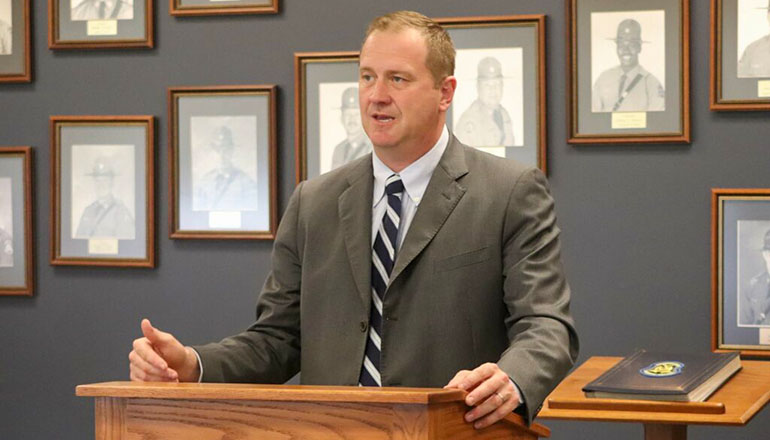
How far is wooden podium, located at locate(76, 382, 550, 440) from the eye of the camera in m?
1.95

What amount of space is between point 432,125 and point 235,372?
80cm

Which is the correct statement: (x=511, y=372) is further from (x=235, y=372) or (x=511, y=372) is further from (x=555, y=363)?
(x=235, y=372)

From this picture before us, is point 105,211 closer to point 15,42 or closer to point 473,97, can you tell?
point 15,42

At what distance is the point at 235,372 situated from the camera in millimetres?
2793

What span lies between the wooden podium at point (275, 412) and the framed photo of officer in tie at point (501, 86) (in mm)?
A: 2833

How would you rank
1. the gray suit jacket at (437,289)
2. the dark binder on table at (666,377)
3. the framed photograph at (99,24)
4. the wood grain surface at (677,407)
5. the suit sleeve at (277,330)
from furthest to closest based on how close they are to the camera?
the framed photograph at (99,24), the dark binder on table at (666,377), the wood grain surface at (677,407), the suit sleeve at (277,330), the gray suit jacket at (437,289)

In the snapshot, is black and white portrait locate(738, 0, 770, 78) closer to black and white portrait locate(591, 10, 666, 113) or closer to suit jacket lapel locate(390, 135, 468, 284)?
black and white portrait locate(591, 10, 666, 113)

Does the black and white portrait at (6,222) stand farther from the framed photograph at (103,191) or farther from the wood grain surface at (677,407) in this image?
the wood grain surface at (677,407)

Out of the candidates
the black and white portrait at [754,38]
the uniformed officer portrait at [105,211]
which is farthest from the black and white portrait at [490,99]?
the uniformed officer portrait at [105,211]

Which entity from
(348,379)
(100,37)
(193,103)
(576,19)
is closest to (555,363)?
(348,379)

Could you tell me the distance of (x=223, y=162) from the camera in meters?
5.27

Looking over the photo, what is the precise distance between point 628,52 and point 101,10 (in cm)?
245

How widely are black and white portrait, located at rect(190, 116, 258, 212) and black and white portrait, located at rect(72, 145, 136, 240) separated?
33 cm

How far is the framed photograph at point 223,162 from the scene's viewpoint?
520 cm
